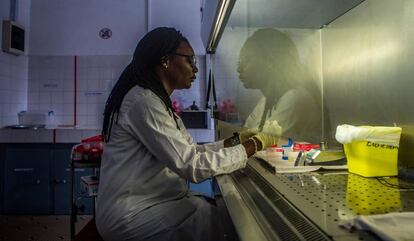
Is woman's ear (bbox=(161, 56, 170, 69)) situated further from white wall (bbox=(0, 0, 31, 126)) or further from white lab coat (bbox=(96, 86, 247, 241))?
white wall (bbox=(0, 0, 31, 126))

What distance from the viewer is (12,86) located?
345 cm

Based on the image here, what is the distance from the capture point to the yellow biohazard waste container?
894 mm

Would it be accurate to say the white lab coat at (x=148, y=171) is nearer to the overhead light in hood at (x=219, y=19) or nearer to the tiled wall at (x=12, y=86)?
the overhead light in hood at (x=219, y=19)

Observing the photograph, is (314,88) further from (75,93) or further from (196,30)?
(75,93)

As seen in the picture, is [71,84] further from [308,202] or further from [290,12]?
[308,202]

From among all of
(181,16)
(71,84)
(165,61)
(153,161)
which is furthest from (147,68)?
(71,84)

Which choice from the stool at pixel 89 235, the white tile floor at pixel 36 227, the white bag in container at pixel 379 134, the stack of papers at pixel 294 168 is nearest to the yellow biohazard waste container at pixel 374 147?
the white bag in container at pixel 379 134

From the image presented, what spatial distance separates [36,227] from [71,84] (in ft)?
5.62

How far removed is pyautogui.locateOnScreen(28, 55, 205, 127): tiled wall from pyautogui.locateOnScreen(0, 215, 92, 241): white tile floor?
1.17 metres

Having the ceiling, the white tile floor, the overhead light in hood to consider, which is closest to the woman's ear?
the overhead light in hood

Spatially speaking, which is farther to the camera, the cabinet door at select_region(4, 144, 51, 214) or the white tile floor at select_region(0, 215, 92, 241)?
the cabinet door at select_region(4, 144, 51, 214)

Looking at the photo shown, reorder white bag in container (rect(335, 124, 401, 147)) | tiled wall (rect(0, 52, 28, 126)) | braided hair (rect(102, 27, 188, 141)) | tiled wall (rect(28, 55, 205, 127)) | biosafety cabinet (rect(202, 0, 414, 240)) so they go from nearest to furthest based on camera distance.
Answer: biosafety cabinet (rect(202, 0, 414, 240)), white bag in container (rect(335, 124, 401, 147)), braided hair (rect(102, 27, 188, 141)), tiled wall (rect(0, 52, 28, 126)), tiled wall (rect(28, 55, 205, 127))

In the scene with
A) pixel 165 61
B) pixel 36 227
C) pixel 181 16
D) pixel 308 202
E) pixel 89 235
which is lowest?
pixel 36 227

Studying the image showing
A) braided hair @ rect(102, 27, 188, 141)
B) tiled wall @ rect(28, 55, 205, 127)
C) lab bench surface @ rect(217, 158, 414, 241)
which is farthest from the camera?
tiled wall @ rect(28, 55, 205, 127)
